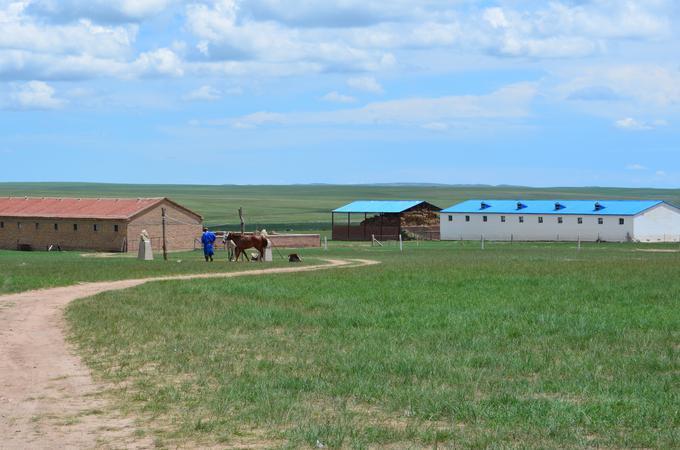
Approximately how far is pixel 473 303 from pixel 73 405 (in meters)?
14.7

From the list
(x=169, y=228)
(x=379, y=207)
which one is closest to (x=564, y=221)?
(x=379, y=207)

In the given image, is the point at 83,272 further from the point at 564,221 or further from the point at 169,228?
the point at 564,221

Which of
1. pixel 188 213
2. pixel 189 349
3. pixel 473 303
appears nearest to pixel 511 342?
pixel 189 349

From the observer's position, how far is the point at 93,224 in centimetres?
7962

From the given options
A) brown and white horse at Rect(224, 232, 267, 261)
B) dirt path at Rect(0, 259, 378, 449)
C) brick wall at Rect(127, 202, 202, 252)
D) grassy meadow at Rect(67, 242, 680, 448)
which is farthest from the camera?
brick wall at Rect(127, 202, 202, 252)

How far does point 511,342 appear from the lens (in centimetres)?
1923

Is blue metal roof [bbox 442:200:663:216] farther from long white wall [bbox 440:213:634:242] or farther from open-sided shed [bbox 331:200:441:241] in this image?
open-sided shed [bbox 331:200:441:241]

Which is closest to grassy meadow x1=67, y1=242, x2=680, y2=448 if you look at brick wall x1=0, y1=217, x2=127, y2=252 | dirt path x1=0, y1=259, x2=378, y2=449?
dirt path x1=0, y1=259, x2=378, y2=449

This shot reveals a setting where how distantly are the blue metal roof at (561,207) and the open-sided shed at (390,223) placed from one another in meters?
3.20

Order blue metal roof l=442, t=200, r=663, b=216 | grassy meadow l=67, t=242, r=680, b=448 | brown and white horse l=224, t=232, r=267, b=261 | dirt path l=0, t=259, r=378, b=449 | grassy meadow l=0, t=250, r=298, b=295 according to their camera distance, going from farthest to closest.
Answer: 1. blue metal roof l=442, t=200, r=663, b=216
2. brown and white horse l=224, t=232, r=267, b=261
3. grassy meadow l=0, t=250, r=298, b=295
4. grassy meadow l=67, t=242, r=680, b=448
5. dirt path l=0, t=259, r=378, b=449

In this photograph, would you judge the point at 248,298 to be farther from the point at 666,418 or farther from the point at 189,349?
the point at 666,418

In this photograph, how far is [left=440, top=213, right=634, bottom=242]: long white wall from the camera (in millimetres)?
94625

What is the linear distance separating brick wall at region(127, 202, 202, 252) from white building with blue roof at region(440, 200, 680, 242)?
94.3 feet

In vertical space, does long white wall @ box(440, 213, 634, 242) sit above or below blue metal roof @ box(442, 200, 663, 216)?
below
